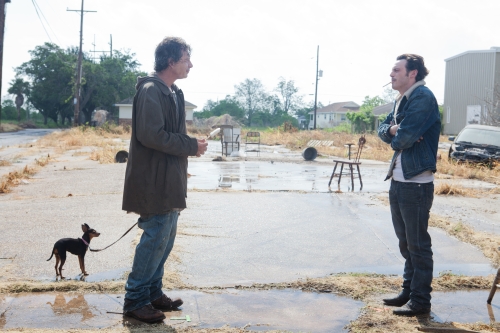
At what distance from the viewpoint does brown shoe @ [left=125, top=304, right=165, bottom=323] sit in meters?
4.38

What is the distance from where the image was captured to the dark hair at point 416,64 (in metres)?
4.89

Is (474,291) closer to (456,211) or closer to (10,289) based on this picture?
(10,289)

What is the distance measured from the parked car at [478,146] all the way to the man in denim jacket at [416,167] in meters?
15.2

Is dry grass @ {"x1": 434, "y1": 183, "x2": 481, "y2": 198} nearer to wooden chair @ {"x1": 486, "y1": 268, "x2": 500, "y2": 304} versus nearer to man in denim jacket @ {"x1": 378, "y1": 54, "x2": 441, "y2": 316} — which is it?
wooden chair @ {"x1": 486, "y1": 268, "x2": 500, "y2": 304}

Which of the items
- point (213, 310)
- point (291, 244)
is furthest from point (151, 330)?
point (291, 244)

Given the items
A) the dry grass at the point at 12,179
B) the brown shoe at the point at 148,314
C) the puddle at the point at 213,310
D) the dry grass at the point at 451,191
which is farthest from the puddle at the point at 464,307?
the dry grass at the point at 12,179

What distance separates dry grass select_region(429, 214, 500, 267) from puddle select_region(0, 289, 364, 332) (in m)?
2.64

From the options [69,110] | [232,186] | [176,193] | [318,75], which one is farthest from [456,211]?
[69,110]

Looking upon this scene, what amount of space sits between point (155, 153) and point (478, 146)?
57.4ft

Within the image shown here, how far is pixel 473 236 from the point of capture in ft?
26.2

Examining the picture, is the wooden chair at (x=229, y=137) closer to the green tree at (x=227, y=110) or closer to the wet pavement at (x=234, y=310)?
the wet pavement at (x=234, y=310)

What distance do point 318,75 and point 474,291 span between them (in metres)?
70.1

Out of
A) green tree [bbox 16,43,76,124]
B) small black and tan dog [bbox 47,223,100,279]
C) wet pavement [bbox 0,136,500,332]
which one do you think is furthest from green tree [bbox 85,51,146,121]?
small black and tan dog [bbox 47,223,100,279]

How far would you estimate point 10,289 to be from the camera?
16.7 ft
